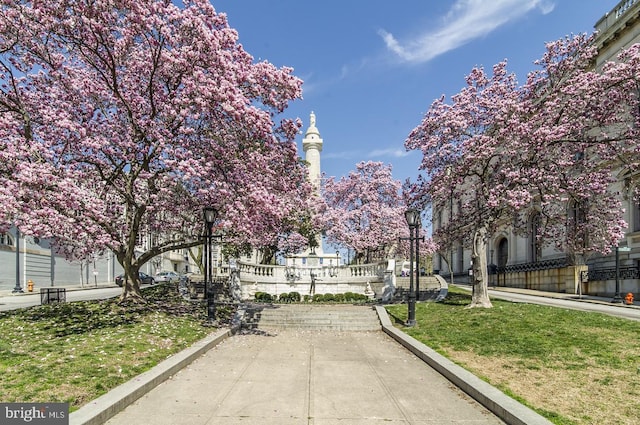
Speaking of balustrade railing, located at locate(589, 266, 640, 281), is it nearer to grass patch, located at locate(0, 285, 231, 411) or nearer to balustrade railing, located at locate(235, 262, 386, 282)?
balustrade railing, located at locate(235, 262, 386, 282)

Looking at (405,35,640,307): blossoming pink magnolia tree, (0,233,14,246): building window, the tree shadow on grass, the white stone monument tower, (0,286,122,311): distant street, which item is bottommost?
(0,286,122,311): distant street

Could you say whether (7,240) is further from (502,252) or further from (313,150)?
(502,252)

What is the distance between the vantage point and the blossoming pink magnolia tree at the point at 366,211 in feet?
124

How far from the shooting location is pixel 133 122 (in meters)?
12.7

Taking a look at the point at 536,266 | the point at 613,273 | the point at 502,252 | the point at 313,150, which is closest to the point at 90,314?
the point at 613,273

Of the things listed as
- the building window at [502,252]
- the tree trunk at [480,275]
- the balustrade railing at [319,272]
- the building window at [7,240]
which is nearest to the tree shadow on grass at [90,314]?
the balustrade railing at [319,272]

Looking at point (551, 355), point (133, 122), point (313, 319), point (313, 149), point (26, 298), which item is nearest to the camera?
point (551, 355)

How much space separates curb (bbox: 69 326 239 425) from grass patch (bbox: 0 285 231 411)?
0.72 feet

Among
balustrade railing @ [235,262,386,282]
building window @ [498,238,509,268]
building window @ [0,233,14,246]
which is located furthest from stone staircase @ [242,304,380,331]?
building window @ [498,238,509,268]

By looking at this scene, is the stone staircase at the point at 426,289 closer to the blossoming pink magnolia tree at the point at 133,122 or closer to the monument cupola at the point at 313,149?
the blossoming pink magnolia tree at the point at 133,122

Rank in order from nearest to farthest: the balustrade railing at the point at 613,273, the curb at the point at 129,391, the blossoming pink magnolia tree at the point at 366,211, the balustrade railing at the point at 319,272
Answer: the curb at the point at 129,391 → the balustrade railing at the point at 613,273 → the balustrade railing at the point at 319,272 → the blossoming pink magnolia tree at the point at 366,211

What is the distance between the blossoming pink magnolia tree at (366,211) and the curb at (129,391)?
27813 mm

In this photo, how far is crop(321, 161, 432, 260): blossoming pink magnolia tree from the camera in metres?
37.7

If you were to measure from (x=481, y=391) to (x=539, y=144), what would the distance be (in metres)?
11.3
